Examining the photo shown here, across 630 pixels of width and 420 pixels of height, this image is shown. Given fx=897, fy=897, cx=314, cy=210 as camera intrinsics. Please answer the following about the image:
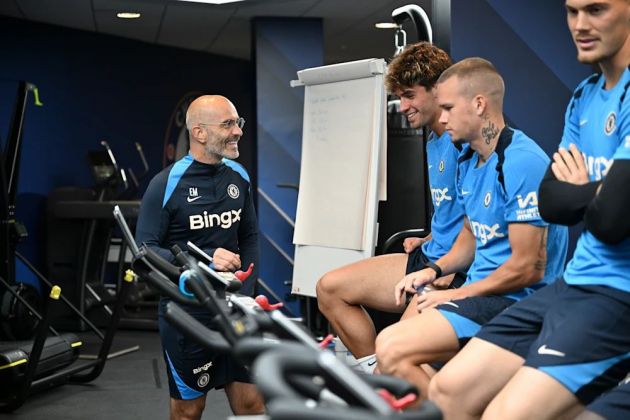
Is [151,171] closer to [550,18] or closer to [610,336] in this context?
[550,18]

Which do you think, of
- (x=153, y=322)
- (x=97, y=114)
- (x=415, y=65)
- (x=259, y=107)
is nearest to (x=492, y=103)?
(x=415, y=65)

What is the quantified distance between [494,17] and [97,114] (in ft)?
21.4

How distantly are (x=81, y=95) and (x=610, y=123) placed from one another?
8.05 meters

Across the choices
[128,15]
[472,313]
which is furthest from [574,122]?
[128,15]

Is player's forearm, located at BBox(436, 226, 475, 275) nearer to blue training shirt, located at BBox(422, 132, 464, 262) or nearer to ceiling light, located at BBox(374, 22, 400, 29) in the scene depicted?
blue training shirt, located at BBox(422, 132, 464, 262)

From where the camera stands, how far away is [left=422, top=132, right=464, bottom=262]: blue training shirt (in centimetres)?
317

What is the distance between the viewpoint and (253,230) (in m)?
3.65

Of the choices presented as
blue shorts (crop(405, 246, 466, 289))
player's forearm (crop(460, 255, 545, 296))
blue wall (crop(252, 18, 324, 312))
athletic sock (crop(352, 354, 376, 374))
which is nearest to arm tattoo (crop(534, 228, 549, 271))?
player's forearm (crop(460, 255, 545, 296))

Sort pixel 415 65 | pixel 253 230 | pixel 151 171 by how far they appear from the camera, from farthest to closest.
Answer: pixel 151 171, pixel 253 230, pixel 415 65

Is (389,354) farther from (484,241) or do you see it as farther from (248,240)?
(248,240)

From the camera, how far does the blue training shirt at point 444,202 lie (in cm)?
317

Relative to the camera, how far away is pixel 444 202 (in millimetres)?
3199

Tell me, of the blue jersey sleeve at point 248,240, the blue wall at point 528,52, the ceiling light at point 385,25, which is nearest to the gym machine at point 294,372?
the blue jersey sleeve at point 248,240

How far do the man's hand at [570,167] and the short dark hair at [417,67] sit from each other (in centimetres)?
→ 109
